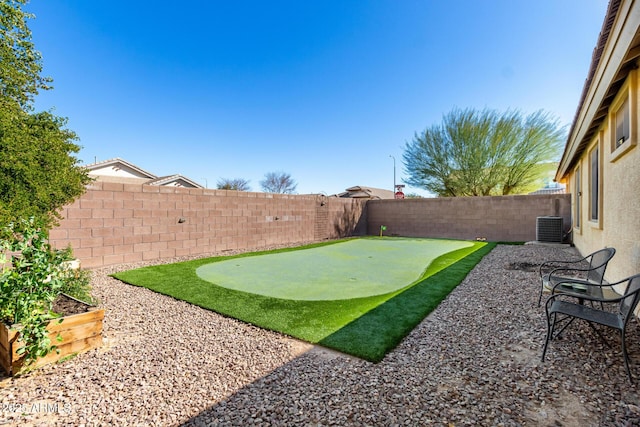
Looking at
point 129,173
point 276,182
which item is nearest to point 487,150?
point 129,173

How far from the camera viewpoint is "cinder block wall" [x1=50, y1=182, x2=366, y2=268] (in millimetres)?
5918

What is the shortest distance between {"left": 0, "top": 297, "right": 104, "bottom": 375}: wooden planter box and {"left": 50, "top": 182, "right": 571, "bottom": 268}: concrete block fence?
13.6ft

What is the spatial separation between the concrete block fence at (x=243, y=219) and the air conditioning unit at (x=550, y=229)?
132 centimetres

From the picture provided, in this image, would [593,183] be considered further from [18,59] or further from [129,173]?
[129,173]

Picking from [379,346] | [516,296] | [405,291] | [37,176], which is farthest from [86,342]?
[516,296]

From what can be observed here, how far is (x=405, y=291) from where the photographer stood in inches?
171

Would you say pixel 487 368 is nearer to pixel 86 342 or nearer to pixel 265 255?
pixel 86 342

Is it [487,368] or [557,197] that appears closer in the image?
[487,368]

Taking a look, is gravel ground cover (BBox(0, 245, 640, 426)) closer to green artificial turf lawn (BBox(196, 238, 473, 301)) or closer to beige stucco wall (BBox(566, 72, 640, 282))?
beige stucco wall (BBox(566, 72, 640, 282))

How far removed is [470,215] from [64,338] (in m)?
12.8

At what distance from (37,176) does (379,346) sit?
14.2ft

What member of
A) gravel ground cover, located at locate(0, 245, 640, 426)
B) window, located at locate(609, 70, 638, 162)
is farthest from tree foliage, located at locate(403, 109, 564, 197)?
gravel ground cover, located at locate(0, 245, 640, 426)

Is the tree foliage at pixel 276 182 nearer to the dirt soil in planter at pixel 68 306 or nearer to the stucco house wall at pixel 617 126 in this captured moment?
the stucco house wall at pixel 617 126

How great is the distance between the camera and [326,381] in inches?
81.3
